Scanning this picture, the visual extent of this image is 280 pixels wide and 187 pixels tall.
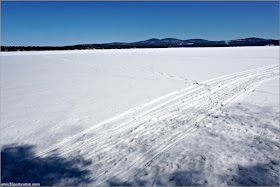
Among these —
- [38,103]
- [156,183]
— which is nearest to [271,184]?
[156,183]

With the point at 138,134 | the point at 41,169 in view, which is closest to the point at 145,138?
the point at 138,134

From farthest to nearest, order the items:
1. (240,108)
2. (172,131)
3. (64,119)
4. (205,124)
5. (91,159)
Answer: (240,108), (64,119), (205,124), (172,131), (91,159)

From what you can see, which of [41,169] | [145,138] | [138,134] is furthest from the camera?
[138,134]

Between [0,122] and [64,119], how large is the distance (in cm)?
156

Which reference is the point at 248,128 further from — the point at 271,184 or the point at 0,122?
the point at 0,122

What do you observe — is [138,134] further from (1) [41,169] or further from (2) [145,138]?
(1) [41,169]

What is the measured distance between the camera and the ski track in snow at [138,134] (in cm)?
330

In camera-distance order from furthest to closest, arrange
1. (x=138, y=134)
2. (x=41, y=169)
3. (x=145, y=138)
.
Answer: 1. (x=138, y=134)
2. (x=145, y=138)
3. (x=41, y=169)

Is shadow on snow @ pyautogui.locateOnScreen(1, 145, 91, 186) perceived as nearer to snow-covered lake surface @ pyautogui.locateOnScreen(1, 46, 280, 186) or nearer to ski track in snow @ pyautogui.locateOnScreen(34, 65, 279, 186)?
snow-covered lake surface @ pyautogui.locateOnScreen(1, 46, 280, 186)

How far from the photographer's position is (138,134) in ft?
14.0

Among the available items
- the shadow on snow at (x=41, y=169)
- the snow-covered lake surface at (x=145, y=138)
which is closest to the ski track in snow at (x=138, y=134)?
the snow-covered lake surface at (x=145, y=138)

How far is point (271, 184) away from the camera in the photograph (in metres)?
2.87

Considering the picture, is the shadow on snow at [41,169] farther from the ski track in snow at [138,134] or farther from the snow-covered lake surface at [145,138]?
the ski track in snow at [138,134]

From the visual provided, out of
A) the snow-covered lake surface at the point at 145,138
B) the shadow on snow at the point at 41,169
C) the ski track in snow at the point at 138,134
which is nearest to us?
the shadow on snow at the point at 41,169
